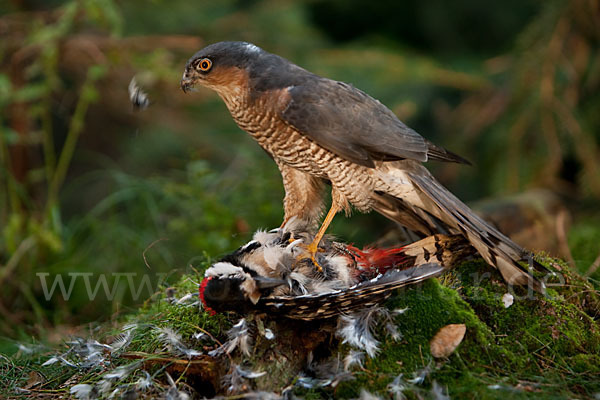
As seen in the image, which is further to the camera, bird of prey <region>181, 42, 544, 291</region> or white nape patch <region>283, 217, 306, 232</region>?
white nape patch <region>283, 217, 306, 232</region>

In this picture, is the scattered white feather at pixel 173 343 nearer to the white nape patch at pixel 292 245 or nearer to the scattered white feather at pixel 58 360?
the scattered white feather at pixel 58 360

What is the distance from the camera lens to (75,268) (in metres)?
4.36

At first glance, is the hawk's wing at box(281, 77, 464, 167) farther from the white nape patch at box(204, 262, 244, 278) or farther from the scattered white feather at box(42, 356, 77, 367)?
the scattered white feather at box(42, 356, 77, 367)

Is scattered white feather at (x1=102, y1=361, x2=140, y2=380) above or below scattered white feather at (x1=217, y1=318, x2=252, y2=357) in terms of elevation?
below

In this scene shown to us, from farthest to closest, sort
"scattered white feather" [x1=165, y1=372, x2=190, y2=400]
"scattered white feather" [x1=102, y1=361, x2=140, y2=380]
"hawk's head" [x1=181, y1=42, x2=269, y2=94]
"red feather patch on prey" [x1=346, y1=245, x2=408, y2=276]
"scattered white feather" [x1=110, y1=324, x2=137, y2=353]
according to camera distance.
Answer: "hawk's head" [x1=181, y1=42, x2=269, y2=94], "red feather patch on prey" [x1=346, y1=245, x2=408, y2=276], "scattered white feather" [x1=110, y1=324, x2=137, y2=353], "scattered white feather" [x1=102, y1=361, x2=140, y2=380], "scattered white feather" [x1=165, y1=372, x2=190, y2=400]

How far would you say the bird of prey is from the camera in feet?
9.07

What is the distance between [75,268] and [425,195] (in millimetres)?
2786

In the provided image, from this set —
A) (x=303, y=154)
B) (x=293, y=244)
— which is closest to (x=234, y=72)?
(x=303, y=154)

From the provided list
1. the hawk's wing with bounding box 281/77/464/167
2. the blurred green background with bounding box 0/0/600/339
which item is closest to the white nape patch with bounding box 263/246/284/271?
the hawk's wing with bounding box 281/77/464/167

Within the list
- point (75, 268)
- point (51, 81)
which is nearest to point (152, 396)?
point (75, 268)

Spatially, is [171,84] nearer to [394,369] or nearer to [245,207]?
[245,207]

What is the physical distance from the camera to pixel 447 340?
7.40 ft

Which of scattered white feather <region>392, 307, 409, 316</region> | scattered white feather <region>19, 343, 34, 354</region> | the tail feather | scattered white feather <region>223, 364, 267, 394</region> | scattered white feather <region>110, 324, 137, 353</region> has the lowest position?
scattered white feather <region>19, 343, 34, 354</region>

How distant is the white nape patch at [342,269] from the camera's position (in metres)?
2.54
